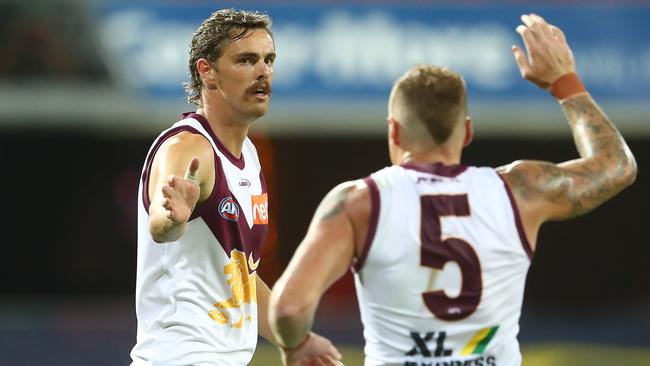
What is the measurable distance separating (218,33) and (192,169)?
1250mm

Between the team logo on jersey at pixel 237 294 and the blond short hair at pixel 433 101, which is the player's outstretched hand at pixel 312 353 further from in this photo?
the team logo on jersey at pixel 237 294

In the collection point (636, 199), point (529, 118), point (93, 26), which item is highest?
point (93, 26)

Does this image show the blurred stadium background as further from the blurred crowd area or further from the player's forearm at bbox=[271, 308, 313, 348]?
the player's forearm at bbox=[271, 308, 313, 348]

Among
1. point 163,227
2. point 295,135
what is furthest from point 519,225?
point 295,135

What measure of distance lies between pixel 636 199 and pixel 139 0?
7.08 meters

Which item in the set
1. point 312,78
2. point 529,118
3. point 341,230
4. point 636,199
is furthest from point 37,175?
point 341,230

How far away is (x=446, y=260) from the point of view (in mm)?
4117

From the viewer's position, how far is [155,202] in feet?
14.9

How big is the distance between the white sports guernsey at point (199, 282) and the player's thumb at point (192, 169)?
521 mm

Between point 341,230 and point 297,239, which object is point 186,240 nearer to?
point 341,230

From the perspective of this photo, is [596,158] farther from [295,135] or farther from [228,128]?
[295,135]

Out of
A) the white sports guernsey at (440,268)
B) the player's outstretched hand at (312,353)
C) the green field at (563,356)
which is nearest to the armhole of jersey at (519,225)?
the white sports guernsey at (440,268)

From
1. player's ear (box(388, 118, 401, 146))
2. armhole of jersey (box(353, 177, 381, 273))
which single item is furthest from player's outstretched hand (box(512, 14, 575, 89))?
armhole of jersey (box(353, 177, 381, 273))

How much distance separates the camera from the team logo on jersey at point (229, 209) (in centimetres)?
499
